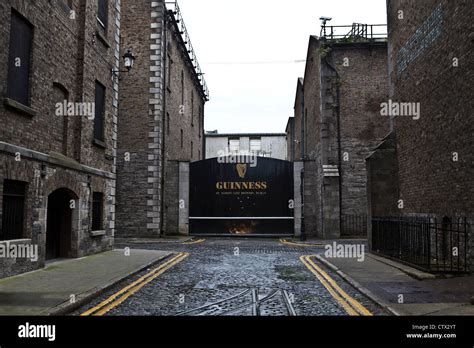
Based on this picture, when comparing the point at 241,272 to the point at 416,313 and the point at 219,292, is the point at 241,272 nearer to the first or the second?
the point at 219,292

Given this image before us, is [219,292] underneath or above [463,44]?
underneath

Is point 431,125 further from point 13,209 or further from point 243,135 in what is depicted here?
point 243,135

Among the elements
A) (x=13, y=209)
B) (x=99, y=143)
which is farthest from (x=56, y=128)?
(x=13, y=209)

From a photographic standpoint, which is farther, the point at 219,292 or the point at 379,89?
the point at 379,89

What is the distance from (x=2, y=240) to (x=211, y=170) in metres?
17.1

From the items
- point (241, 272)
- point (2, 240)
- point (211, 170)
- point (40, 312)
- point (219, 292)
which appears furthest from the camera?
point (211, 170)

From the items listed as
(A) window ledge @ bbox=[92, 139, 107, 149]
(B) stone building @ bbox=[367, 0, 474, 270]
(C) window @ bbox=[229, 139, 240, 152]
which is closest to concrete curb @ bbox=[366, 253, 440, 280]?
(B) stone building @ bbox=[367, 0, 474, 270]

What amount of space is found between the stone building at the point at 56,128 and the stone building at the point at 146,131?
6.88 metres

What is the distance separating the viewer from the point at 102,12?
1549 cm

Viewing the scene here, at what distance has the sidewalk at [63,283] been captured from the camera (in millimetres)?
6363

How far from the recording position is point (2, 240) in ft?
29.7
